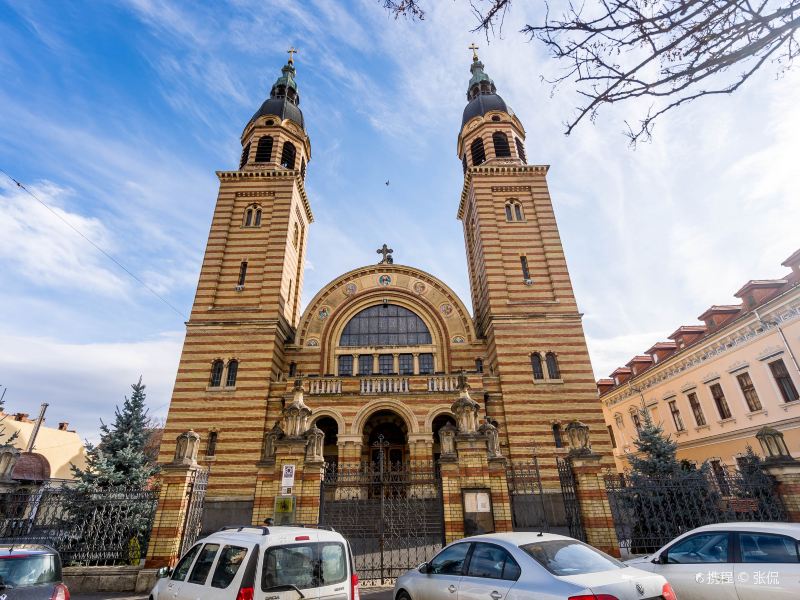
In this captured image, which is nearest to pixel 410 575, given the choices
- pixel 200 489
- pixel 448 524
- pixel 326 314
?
pixel 448 524

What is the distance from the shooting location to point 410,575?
20.7 ft

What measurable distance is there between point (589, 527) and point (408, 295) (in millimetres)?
16540

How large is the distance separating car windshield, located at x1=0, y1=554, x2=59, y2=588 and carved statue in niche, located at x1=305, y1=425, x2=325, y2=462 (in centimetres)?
545

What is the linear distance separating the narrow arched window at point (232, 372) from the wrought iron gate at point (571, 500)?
51.4 feet

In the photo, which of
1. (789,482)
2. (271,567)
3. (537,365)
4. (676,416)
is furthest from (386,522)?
(676,416)

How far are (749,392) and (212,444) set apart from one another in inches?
1066

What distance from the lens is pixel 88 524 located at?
11.0m

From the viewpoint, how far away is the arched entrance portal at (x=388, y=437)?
20.0 m

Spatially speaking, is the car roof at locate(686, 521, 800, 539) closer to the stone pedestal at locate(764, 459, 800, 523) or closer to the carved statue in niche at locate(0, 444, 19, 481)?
the stone pedestal at locate(764, 459, 800, 523)

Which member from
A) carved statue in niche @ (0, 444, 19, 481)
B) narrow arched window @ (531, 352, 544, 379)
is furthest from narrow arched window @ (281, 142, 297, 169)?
carved statue in niche @ (0, 444, 19, 481)

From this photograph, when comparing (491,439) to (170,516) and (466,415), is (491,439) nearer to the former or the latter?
(466,415)

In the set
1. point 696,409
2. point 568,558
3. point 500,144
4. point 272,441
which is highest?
point 500,144

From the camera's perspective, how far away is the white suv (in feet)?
15.1

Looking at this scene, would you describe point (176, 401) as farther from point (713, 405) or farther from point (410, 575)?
point (713, 405)
